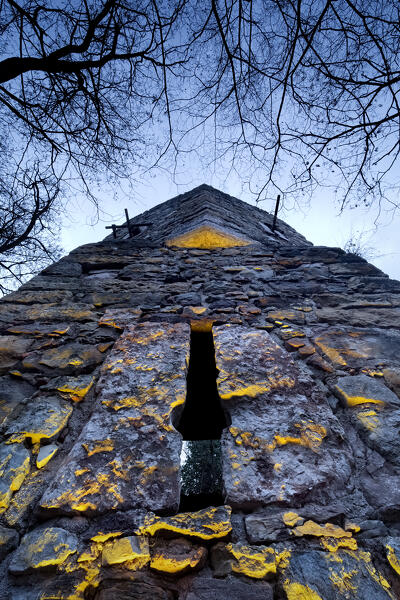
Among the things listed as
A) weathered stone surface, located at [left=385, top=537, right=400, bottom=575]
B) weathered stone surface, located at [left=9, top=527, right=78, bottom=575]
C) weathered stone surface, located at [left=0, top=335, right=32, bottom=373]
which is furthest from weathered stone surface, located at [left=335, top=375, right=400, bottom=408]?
weathered stone surface, located at [left=0, top=335, right=32, bottom=373]

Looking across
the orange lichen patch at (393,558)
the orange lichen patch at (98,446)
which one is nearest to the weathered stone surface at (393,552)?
the orange lichen patch at (393,558)

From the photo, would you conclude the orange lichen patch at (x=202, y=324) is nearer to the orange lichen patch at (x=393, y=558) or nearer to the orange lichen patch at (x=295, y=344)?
the orange lichen patch at (x=295, y=344)

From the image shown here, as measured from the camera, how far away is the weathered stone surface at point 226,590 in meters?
0.75

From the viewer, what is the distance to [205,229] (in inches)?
118

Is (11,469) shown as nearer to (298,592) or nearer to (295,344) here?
(298,592)

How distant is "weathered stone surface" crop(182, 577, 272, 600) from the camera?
2.45ft

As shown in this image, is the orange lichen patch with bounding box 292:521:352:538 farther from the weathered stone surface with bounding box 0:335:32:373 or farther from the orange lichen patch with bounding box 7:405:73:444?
the weathered stone surface with bounding box 0:335:32:373

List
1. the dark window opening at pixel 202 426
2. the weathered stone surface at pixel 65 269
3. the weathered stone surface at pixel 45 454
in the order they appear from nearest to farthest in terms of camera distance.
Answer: the weathered stone surface at pixel 45 454
the dark window opening at pixel 202 426
the weathered stone surface at pixel 65 269

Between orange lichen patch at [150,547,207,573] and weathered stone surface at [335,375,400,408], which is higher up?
weathered stone surface at [335,375,400,408]

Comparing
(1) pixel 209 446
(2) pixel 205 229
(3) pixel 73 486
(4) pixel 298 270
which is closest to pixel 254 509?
(3) pixel 73 486

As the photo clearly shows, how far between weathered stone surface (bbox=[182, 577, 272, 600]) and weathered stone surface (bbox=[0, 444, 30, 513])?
69cm

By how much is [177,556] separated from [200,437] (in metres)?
1.68

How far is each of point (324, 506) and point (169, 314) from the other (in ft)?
4.61

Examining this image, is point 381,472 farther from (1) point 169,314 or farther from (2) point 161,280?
(2) point 161,280
